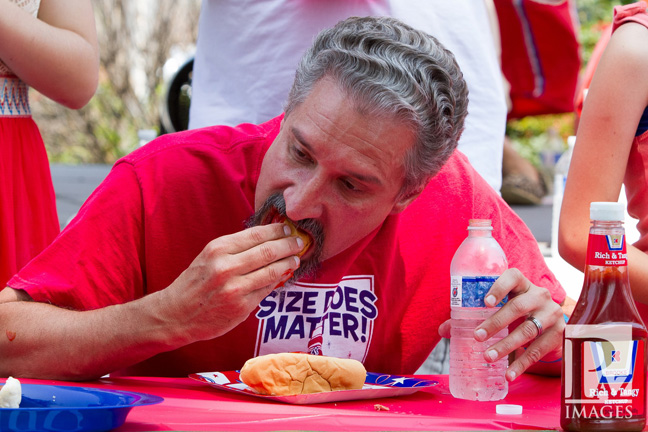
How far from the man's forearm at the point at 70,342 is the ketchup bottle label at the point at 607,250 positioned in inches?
33.5

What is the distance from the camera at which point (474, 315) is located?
2.02 meters

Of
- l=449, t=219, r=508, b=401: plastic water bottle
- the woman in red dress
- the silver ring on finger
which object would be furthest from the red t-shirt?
the woman in red dress

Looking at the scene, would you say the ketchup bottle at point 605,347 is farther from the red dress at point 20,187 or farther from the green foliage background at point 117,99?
the green foliage background at point 117,99

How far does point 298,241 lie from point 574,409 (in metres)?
0.69

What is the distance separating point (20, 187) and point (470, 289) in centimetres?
136

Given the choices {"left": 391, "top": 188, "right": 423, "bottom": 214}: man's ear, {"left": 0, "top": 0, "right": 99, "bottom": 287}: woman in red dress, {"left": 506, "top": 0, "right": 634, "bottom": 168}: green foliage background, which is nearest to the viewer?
{"left": 391, "top": 188, "right": 423, "bottom": 214}: man's ear

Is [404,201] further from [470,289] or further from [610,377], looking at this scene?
[610,377]

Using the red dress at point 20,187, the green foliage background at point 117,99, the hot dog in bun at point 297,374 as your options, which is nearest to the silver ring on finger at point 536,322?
the hot dog in bun at point 297,374

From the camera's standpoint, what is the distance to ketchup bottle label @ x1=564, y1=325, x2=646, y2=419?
142cm

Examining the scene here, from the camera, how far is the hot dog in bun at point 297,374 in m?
1.77

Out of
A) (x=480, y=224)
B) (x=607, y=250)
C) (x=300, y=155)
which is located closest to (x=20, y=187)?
(x=300, y=155)

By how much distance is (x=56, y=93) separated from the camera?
258cm

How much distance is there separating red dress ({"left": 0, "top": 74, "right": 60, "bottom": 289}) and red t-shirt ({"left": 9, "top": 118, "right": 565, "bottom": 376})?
0.52 metres

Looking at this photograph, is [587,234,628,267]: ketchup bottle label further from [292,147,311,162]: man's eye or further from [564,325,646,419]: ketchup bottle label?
[292,147,311,162]: man's eye
